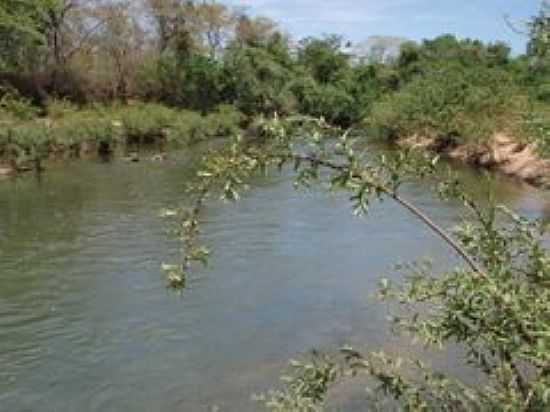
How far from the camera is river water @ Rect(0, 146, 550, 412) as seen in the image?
35.0 ft

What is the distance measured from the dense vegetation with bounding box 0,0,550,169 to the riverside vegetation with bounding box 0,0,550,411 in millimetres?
112

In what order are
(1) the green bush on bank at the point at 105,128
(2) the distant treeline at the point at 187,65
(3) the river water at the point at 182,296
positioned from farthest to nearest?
1. (2) the distant treeline at the point at 187,65
2. (1) the green bush on bank at the point at 105,128
3. (3) the river water at the point at 182,296

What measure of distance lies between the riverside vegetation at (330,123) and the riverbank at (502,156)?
0.10 metres

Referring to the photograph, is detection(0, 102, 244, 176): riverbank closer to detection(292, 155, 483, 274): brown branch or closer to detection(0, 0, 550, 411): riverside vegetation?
detection(0, 0, 550, 411): riverside vegetation

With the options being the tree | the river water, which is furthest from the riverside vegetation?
the river water

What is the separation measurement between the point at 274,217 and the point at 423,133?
20.2 m

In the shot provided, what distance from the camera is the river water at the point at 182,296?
10672 millimetres

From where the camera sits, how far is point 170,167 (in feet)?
109

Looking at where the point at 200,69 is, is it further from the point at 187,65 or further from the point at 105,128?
the point at 105,128

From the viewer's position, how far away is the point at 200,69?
5584cm

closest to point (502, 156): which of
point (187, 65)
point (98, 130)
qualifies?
point (98, 130)

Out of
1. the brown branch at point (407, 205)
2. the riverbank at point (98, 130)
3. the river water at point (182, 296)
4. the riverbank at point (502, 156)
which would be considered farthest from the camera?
the riverbank at point (98, 130)

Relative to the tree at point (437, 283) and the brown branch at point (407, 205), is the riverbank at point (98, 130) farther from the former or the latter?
the brown branch at point (407, 205)

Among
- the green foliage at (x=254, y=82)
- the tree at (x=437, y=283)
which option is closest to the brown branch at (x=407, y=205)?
the tree at (x=437, y=283)
